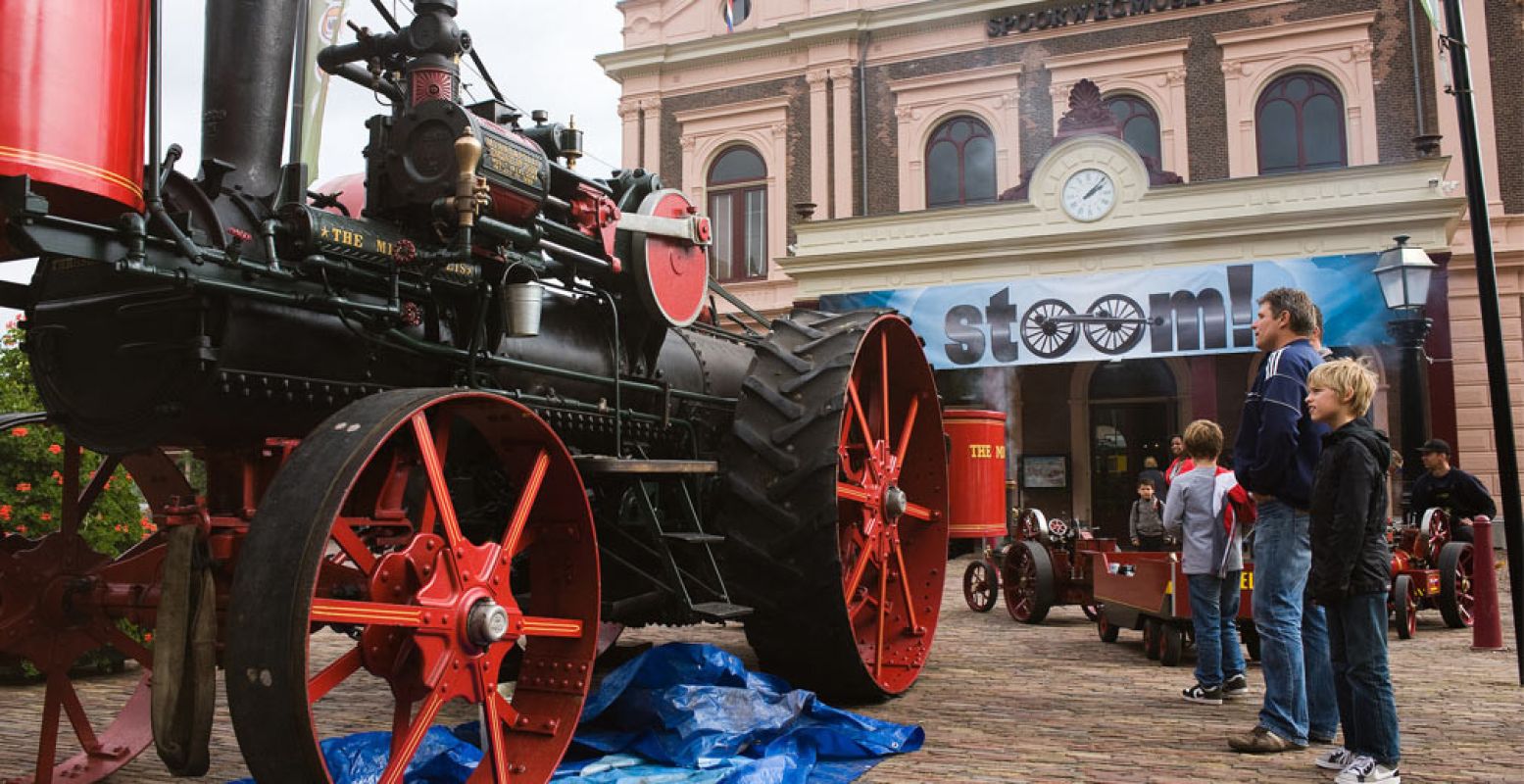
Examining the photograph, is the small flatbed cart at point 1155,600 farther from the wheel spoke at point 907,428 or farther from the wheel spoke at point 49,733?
the wheel spoke at point 49,733

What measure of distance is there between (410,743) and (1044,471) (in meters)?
16.4

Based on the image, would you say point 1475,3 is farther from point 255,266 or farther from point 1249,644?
point 255,266

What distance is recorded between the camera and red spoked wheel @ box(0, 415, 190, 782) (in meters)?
3.38

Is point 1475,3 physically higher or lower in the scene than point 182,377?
higher

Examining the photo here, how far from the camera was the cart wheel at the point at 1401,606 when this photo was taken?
7.62m

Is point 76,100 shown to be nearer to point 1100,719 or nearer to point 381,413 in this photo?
point 381,413

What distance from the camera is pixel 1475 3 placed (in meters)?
16.4

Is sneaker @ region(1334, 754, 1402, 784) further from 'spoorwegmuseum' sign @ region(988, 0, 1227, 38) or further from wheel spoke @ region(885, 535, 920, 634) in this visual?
'spoorwegmuseum' sign @ region(988, 0, 1227, 38)

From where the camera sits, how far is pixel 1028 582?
864 cm

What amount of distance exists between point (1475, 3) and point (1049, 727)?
1619 centimetres

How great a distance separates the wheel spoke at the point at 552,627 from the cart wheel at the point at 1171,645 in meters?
4.14

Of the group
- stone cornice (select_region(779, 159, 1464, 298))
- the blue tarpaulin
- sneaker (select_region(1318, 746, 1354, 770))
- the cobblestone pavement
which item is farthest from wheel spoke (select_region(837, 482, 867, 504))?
stone cornice (select_region(779, 159, 1464, 298))

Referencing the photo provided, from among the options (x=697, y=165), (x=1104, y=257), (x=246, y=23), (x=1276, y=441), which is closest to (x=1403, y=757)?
(x=1276, y=441)

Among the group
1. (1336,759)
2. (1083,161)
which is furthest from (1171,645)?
(1083,161)
